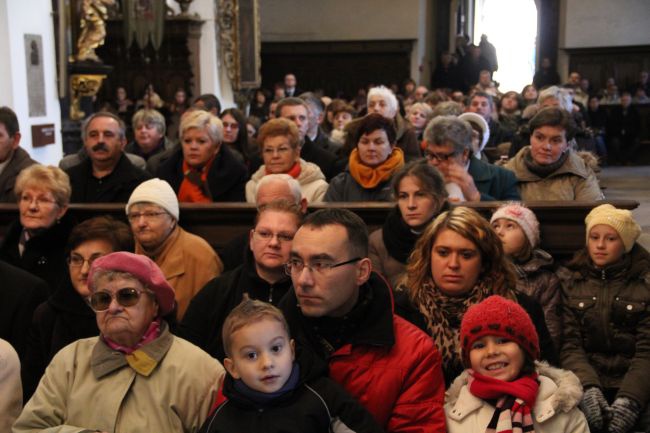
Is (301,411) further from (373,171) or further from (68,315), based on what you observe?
(373,171)

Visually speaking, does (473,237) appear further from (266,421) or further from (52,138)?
(52,138)

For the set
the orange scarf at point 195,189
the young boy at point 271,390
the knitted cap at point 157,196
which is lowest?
the young boy at point 271,390

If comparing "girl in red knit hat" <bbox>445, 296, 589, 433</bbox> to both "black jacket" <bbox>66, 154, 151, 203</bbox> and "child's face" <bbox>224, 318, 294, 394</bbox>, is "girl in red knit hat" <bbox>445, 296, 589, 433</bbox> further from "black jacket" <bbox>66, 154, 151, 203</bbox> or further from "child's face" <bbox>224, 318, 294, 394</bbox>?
"black jacket" <bbox>66, 154, 151, 203</bbox>

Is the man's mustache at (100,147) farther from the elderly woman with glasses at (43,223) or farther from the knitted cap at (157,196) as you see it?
the knitted cap at (157,196)

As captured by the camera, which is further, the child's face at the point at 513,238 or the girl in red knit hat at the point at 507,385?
the child's face at the point at 513,238

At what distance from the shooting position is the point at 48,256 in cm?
399

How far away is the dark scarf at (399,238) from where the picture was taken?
358 cm

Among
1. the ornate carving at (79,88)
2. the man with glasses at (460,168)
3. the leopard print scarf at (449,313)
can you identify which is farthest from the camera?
the ornate carving at (79,88)

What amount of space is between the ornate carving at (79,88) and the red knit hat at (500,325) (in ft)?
27.0

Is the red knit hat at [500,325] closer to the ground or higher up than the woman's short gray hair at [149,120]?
closer to the ground

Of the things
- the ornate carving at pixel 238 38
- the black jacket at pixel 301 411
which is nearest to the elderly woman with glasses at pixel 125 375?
the black jacket at pixel 301 411

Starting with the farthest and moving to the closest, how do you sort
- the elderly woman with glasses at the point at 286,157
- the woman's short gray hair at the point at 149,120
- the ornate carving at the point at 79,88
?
the ornate carving at the point at 79,88
the woman's short gray hair at the point at 149,120
the elderly woman with glasses at the point at 286,157

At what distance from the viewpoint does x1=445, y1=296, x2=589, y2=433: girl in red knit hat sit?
8.33 feet

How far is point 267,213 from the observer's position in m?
3.24
